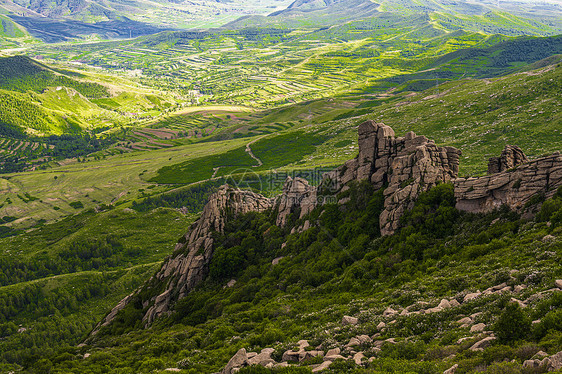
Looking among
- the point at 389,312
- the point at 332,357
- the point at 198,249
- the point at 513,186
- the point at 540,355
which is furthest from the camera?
the point at 198,249

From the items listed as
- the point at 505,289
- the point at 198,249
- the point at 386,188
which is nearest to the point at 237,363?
the point at 505,289

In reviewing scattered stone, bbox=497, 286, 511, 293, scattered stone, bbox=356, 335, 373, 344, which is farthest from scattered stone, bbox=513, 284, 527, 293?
scattered stone, bbox=356, 335, 373, 344

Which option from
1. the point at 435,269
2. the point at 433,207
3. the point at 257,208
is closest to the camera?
the point at 435,269

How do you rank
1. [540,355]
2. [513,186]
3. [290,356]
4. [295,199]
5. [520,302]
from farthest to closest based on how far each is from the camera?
[295,199]
[513,186]
[290,356]
[520,302]
[540,355]

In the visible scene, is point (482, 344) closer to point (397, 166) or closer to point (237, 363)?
point (237, 363)

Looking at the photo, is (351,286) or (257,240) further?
(257,240)

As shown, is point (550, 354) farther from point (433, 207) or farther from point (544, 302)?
point (433, 207)

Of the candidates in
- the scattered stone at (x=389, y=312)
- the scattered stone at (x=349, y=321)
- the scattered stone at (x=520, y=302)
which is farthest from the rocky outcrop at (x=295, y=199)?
the scattered stone at (x=520, y=302)

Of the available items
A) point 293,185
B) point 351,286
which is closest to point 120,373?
point 351,286
